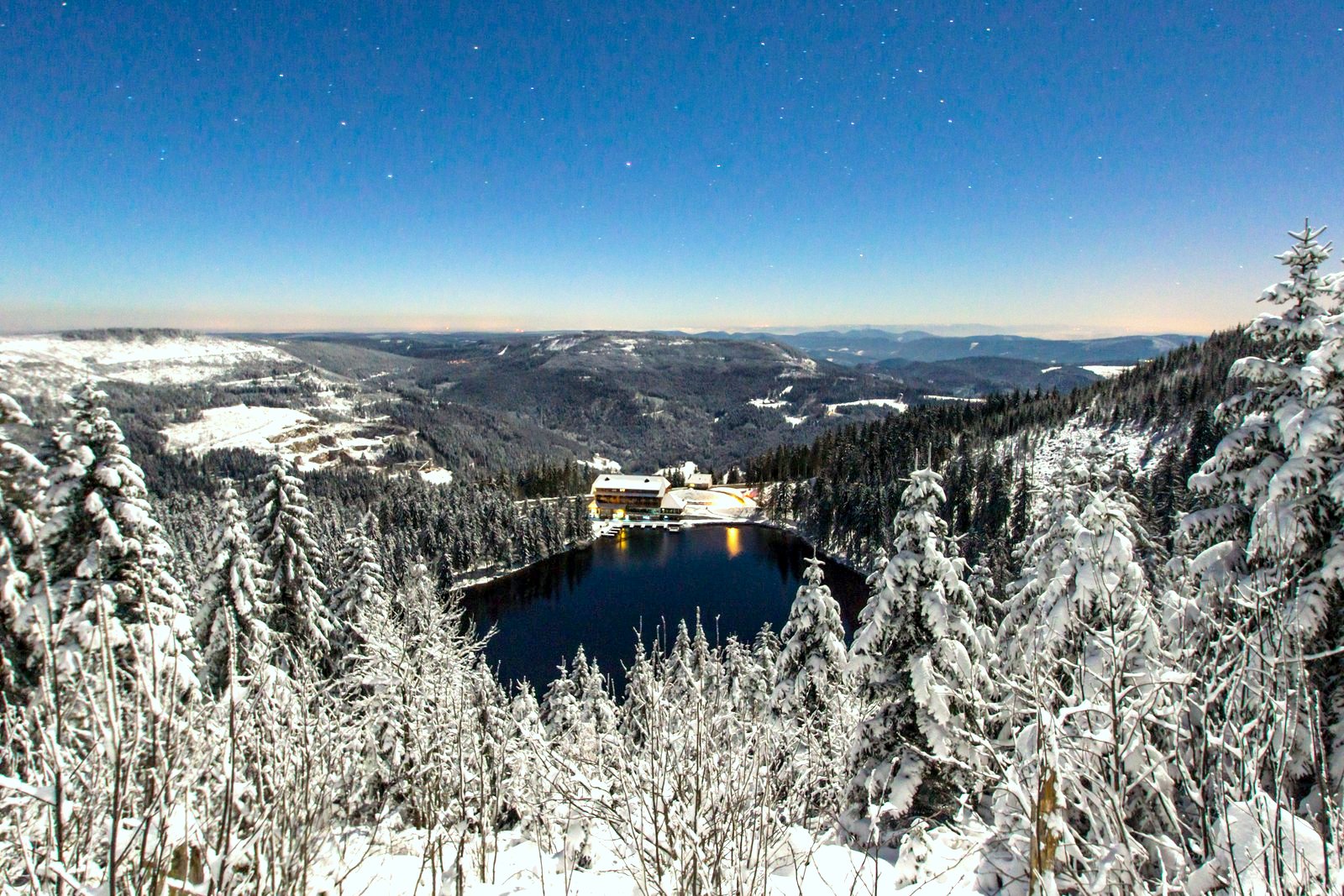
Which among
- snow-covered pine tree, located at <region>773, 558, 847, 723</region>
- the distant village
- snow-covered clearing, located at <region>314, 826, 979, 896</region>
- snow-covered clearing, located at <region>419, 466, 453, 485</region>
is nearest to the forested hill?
the distant village

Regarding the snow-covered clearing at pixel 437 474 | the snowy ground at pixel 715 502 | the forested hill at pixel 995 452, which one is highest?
the forested hill at pixel 995 452

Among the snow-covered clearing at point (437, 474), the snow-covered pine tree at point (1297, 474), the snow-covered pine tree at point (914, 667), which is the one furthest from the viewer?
the snow-covered clearing at point (437, 474)

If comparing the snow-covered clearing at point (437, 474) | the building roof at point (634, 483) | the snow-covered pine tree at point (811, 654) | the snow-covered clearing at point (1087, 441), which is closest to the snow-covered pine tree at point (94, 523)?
the snow-covered pine tree at point (811, 654)

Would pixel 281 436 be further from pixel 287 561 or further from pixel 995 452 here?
pixel 995 452

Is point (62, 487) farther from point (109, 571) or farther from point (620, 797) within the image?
point (620, 797)

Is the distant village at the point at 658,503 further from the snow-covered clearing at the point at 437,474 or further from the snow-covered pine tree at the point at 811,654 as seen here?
the snow-covered pine tree at the point at 811,654

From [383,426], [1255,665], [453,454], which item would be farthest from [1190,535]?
[383,426]

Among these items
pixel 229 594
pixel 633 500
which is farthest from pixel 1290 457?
pixel 633 500

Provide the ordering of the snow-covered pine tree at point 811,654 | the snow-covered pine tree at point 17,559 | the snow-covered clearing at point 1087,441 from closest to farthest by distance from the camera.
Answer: the snow-covered pine tree at point 17,559 < the snow-covered pine tree at point 811,654 < the snow-covered clearing at point 1087,441
